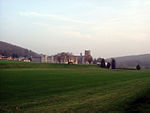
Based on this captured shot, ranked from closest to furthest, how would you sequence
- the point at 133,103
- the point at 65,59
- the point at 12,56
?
the point at 133,103, the point at 65,59, the point at 12,56

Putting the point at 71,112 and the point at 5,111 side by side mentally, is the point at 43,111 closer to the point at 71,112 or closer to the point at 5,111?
the point at 71,112

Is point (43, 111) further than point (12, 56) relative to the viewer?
No

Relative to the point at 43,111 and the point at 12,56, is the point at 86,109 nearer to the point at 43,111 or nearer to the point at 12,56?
the point at 43,111

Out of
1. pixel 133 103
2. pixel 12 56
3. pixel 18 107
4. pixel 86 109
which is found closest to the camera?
pixel 86 109

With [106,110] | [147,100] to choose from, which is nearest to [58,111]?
[106,110]

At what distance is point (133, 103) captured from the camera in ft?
48.1

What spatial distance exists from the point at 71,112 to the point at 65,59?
159509 millimetres

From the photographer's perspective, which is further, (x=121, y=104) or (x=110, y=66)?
(x=110, y=66)

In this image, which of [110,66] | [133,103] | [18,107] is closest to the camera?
[133,103]

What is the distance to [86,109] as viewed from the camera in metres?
13.6

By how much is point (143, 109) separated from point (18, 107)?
914cm

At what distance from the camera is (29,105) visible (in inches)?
643

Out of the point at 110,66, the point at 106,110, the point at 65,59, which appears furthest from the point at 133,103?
the point at 65,59

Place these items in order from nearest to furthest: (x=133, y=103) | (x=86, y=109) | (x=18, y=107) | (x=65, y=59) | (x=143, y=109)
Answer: (x=143, y=109) → (x=86, y=109) → (x=133, y=103) → (x=18, y=107) → (x=65, y=59)
